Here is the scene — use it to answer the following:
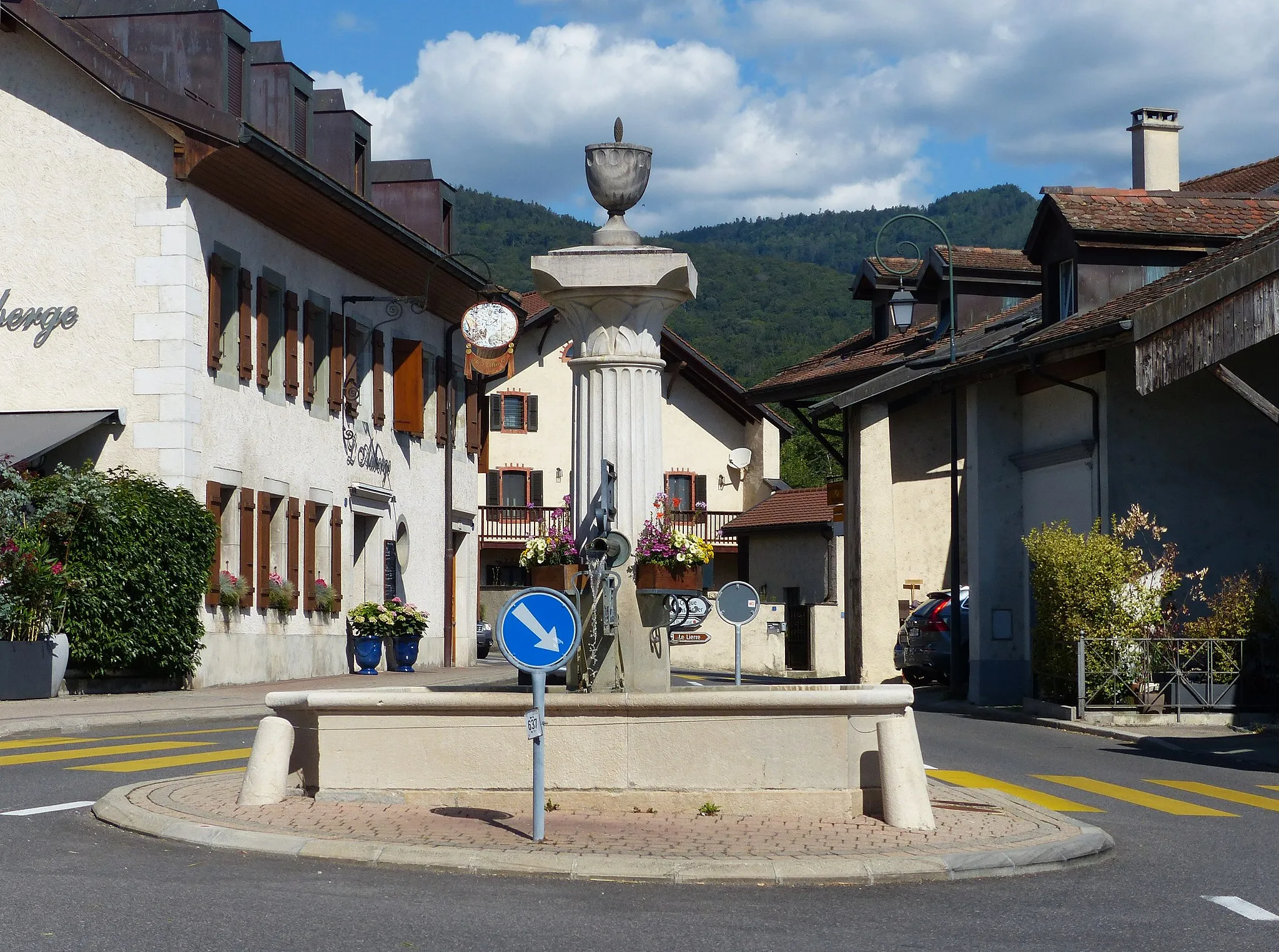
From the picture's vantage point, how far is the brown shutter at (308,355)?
96.6 feet

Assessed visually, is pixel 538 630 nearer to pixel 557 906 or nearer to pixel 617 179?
pixel 557 906

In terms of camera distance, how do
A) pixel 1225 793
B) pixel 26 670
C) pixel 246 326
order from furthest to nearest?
pixel 246 326
pixel 26 670
pixel 1225 793

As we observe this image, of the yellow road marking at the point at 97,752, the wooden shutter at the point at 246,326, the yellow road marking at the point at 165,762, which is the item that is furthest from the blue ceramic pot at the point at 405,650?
the yellow road marking at the point at 165,762

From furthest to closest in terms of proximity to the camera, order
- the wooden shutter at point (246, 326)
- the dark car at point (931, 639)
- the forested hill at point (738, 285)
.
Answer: the forested hill at point (738, 285) → the dark car at point (931, 639) → the wooden shutter at point (246, 326)

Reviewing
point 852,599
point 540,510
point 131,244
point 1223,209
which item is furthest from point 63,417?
point 540,510

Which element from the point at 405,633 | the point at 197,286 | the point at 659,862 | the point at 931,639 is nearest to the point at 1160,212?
the point at 931,639

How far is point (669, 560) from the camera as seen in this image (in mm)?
11828

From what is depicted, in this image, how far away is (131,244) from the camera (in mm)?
24578

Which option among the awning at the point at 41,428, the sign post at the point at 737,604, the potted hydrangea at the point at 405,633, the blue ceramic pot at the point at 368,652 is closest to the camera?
the sign post at the point at 737,604

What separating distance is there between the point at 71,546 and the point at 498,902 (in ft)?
52.7

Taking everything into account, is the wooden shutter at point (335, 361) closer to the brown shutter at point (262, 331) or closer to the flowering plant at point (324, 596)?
the brown shutter at point (262, 331)

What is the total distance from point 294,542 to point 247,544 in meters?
2.11

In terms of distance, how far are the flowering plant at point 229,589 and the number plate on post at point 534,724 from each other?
16698 mm

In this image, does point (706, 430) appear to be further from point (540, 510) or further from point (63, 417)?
point (63, 417)
